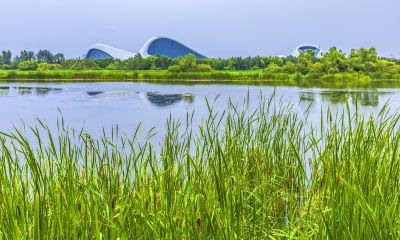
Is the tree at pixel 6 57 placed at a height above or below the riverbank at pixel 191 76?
above

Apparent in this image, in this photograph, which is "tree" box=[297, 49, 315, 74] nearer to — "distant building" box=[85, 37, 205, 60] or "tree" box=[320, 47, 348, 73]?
"tree" box=[320, 47, 348, 73]

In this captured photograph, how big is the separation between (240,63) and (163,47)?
22.6 m

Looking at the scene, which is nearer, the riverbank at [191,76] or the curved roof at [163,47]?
the riverbank at [191,76]

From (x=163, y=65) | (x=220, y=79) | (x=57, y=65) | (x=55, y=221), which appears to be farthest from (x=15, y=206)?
(x=57, y=65)

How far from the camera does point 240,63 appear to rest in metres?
52.9

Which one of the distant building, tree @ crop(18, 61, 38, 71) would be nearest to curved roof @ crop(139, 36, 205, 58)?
the distant building

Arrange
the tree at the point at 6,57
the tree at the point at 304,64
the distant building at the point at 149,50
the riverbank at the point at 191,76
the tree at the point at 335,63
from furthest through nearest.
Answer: the distant building at the point at 149,50
the tree at the point at 6,57
the tree at the point at 304,64
the tree at the point at 335,63
the riverbank at the point at 191,76

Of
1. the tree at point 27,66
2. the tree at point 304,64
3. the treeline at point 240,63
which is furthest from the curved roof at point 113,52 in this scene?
the tree at point 304,64

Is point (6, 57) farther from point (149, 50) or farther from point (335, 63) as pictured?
point (335, 63)

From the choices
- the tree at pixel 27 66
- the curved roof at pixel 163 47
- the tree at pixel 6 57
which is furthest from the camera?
the curved roof at pixel 163 47

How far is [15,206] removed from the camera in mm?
1750

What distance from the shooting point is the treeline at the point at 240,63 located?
130ft

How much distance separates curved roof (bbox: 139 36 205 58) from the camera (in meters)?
66.4

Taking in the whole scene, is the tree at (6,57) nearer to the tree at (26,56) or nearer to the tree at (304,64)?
the tree at (26,56)
